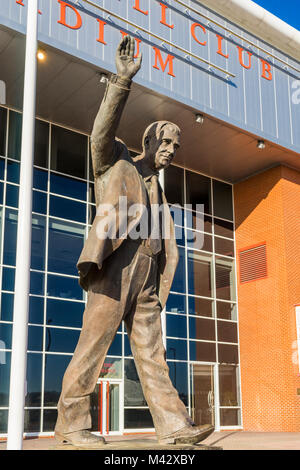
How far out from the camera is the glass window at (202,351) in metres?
19.8

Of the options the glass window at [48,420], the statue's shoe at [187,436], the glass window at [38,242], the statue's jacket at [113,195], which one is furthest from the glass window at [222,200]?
the statue's shoe at [187,436]

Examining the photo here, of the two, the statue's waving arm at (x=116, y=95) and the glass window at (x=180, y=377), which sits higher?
the statue's waving arm at (x=116, y=95)

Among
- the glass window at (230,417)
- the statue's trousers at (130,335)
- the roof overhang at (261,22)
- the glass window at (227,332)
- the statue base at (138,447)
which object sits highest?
the roof overhang at (261,22)

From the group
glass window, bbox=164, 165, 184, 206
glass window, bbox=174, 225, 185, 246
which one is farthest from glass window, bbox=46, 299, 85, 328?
glass window, bbox=164, 165, 184, 206

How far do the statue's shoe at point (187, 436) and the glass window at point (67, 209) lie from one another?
1417cm

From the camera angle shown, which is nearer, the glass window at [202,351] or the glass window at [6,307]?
the glass window at [6,307]

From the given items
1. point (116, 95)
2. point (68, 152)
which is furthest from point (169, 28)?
point (116, 95)

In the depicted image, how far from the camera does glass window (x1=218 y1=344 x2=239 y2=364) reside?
2084cm

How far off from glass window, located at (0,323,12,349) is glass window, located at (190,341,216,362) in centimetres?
668

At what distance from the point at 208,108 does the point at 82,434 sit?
1479cm

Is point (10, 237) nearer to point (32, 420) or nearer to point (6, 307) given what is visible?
point (6, 307)

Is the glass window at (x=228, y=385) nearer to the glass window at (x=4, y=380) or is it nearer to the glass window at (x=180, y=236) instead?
the glass window at (x=180, y=236)

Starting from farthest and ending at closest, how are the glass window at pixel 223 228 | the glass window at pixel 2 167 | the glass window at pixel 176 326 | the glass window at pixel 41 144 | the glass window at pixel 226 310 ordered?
the glass window at pixel 223 228 → the glass window at pixel 226 310 → the glass window at pixel 176 326 → the glass window at pixel 41 144 → the glass window at pixel 2 167

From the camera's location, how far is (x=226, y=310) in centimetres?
2150
